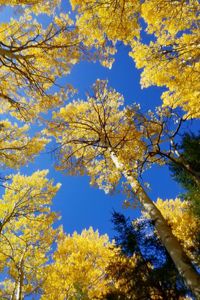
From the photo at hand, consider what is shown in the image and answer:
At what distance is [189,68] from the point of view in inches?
308

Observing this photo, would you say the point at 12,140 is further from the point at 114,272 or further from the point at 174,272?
the point at 174,272

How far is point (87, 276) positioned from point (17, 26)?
334 inches

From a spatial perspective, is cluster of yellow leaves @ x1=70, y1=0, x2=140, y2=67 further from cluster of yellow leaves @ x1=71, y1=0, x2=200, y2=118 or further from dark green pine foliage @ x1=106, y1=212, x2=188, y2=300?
dark green pine foliage @ x1=106, y1=212, x2=188, y2=300

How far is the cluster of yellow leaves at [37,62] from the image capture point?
570 centimetres

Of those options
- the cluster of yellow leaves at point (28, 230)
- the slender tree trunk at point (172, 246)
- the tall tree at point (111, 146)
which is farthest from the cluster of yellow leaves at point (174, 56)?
the cluster of yellow leaves at point (28, 230)

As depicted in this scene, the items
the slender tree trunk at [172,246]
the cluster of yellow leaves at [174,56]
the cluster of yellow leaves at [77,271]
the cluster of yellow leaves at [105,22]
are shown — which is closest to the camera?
the slender tree trunk at [172,246]

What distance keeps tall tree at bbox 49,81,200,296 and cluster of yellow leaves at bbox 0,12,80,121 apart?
1.16 metres

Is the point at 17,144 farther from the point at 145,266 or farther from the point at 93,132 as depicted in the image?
the point at 145,266

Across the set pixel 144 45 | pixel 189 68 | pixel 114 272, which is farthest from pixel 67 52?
pixel 114 272

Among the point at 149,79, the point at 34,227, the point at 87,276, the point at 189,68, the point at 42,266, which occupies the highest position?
the point at 149,79

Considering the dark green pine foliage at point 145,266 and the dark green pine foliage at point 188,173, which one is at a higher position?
the dark green pine foliage at point 188,173

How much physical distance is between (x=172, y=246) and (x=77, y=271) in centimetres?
664

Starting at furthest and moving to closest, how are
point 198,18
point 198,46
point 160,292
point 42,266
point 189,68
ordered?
point 42,266 → point 189,68 → point 198,18 → point 198,46 → point 160,292

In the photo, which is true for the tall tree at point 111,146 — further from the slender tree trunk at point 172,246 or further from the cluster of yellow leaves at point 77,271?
the cluster of yellow leaves at point 77,271
